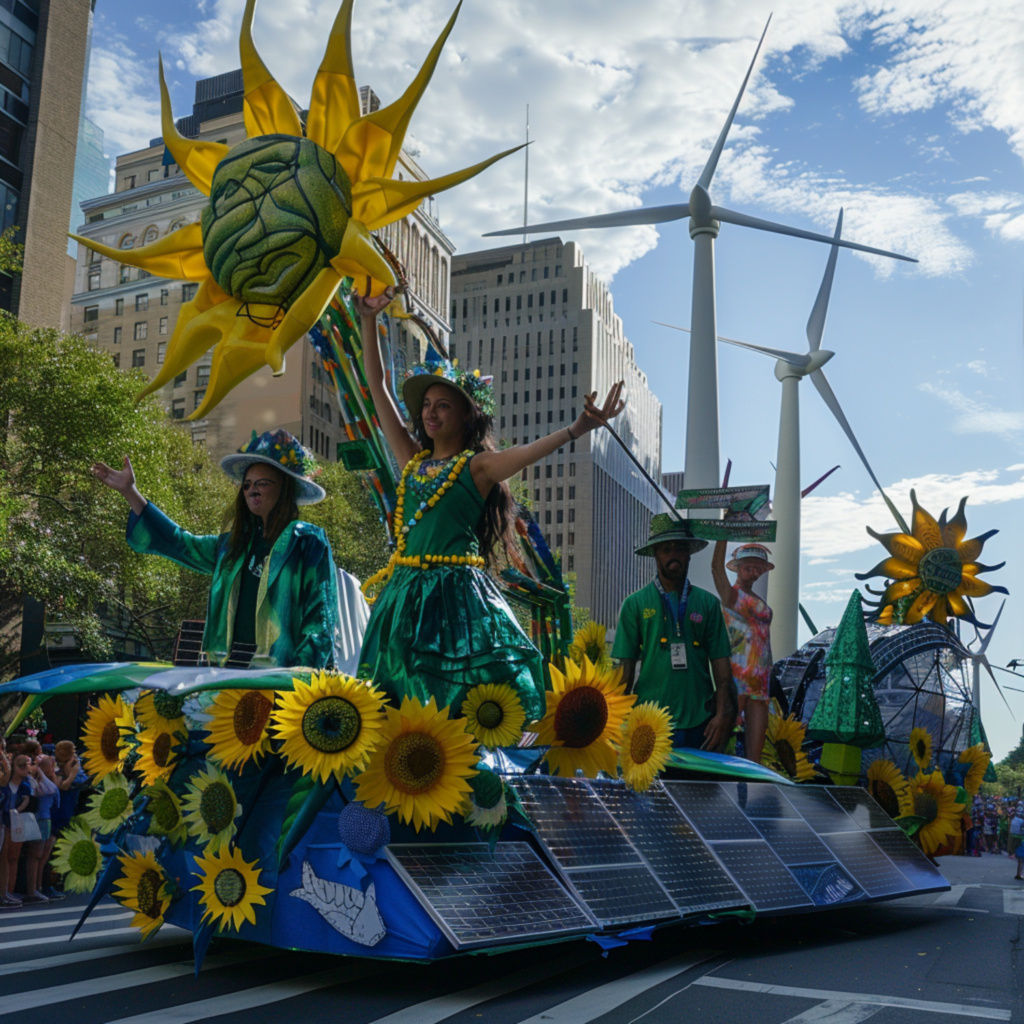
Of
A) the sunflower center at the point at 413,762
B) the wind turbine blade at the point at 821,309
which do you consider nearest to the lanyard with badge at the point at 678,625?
the sunflower center at the point at 413,762

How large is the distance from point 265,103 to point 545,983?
3.39 metres

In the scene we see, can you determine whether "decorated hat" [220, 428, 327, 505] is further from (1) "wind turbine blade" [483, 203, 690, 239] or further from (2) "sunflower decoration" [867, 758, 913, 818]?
(1) "wind turbine blade" [483, 203, 690, 239]

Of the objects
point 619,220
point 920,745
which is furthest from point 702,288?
point 920,745

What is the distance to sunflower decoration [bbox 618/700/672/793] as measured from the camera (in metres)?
4.48

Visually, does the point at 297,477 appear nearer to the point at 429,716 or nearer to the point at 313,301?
the point at 313,301

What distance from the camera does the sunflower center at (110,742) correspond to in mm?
4504

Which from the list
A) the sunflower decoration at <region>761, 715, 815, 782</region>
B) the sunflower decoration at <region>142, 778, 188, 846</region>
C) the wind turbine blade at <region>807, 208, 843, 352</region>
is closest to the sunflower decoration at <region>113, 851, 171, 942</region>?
the sunflower decoration at <region>142, 778, 188, 846</region>

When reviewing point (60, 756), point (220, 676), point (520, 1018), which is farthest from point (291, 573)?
point (60, 756)

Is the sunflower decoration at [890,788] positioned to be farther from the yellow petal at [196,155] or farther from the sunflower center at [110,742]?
the yellow petal at [196,155]

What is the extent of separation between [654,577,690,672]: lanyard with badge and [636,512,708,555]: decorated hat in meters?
0.23

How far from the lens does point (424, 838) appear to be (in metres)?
3.74

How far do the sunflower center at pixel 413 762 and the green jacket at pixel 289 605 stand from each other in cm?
99

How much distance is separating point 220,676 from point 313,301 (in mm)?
1350

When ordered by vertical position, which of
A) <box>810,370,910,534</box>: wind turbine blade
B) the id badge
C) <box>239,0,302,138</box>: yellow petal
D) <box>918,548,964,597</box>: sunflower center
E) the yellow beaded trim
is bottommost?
the id badge
